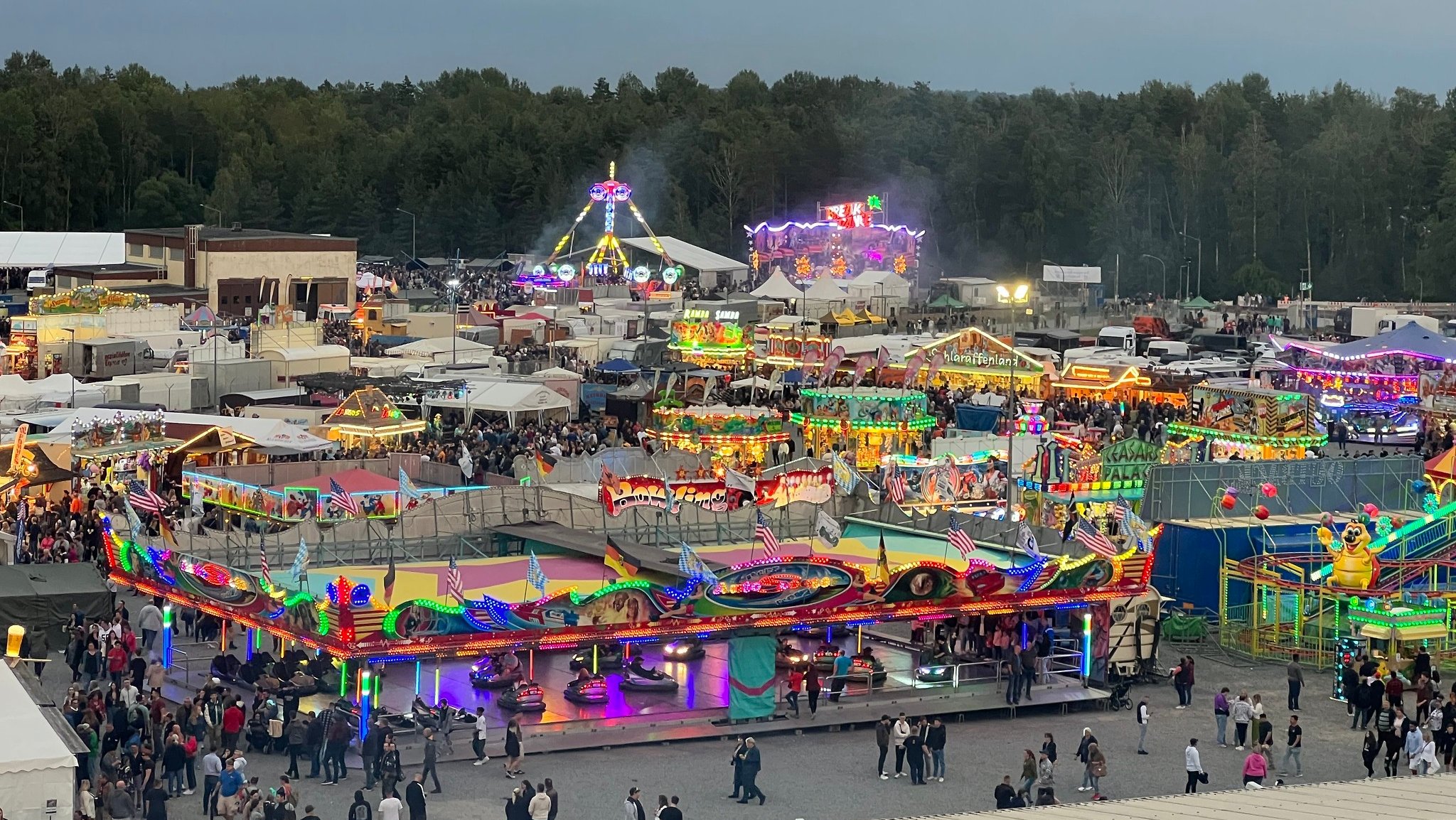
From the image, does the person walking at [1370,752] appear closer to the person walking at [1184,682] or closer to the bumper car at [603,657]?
the person walking at [1184,682]

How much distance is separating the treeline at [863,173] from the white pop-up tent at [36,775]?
218 ft

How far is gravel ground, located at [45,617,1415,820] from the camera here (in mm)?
18453

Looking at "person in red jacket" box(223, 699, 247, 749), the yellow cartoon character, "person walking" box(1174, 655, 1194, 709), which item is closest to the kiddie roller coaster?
the yellow cartoon character

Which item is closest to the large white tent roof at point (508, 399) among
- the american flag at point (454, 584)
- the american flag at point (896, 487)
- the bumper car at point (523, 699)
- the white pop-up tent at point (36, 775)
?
the american flag at point (896, 487)

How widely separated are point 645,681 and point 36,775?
24.8 ft

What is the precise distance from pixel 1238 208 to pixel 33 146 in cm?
5147

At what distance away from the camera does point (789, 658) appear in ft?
73.4

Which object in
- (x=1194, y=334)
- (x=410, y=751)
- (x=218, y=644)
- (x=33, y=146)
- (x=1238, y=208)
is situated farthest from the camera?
(x=33, y=146)

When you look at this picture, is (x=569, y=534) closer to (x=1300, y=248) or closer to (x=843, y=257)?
(x=843, y=257)

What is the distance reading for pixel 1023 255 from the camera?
9162 centimetres

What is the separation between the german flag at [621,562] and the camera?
2158 centimetres

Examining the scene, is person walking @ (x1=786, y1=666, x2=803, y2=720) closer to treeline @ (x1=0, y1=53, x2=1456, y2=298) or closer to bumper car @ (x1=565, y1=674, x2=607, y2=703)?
bumper car @ (x1=565, y1=674, x2=607, y2=703)

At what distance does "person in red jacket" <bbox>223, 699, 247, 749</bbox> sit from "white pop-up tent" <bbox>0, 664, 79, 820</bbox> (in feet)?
11.5

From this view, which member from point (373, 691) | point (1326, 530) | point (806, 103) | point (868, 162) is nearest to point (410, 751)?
point (373, 691)
